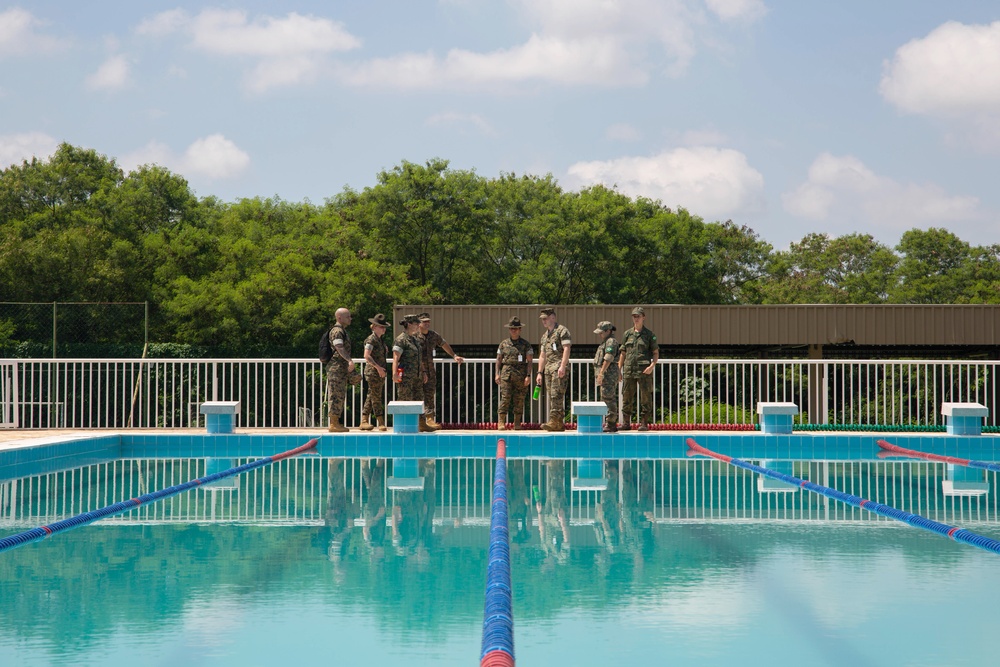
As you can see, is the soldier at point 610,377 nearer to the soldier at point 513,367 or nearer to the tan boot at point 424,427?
the soldier at point 513,367

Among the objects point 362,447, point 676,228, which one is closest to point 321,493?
point 362,447

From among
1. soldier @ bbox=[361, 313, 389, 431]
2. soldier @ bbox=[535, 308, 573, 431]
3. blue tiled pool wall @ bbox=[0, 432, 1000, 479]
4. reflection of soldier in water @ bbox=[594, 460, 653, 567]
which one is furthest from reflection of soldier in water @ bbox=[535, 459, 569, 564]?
soldier @ bbox=[361, 313, 389, 431]

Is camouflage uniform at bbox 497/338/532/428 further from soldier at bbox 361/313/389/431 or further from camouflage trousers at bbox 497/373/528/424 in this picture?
soldier at bbox 361/313/389/431

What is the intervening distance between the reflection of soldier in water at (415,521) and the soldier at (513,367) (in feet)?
10.3

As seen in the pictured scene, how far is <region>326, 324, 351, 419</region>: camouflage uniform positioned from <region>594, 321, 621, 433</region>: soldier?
3.05 metres

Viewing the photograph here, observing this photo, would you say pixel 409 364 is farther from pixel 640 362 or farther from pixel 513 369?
pixel 640 362

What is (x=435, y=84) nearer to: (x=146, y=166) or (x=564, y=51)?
(x=564, y=51)

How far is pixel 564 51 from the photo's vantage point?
2839cm

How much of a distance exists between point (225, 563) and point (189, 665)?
1858 millimetres

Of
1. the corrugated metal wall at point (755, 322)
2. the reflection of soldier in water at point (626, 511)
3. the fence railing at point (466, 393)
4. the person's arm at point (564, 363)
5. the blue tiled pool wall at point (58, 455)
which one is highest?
the corrugated metal wall at point (755, 322)

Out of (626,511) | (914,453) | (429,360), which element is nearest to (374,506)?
(626,511)

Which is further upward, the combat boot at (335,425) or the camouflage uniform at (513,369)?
the camouflage uniform at (513,369)

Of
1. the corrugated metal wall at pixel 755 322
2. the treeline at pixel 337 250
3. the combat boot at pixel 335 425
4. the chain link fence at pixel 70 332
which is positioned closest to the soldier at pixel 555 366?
the combat boot at pixel 335 425

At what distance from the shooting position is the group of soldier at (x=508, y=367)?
12203mm
